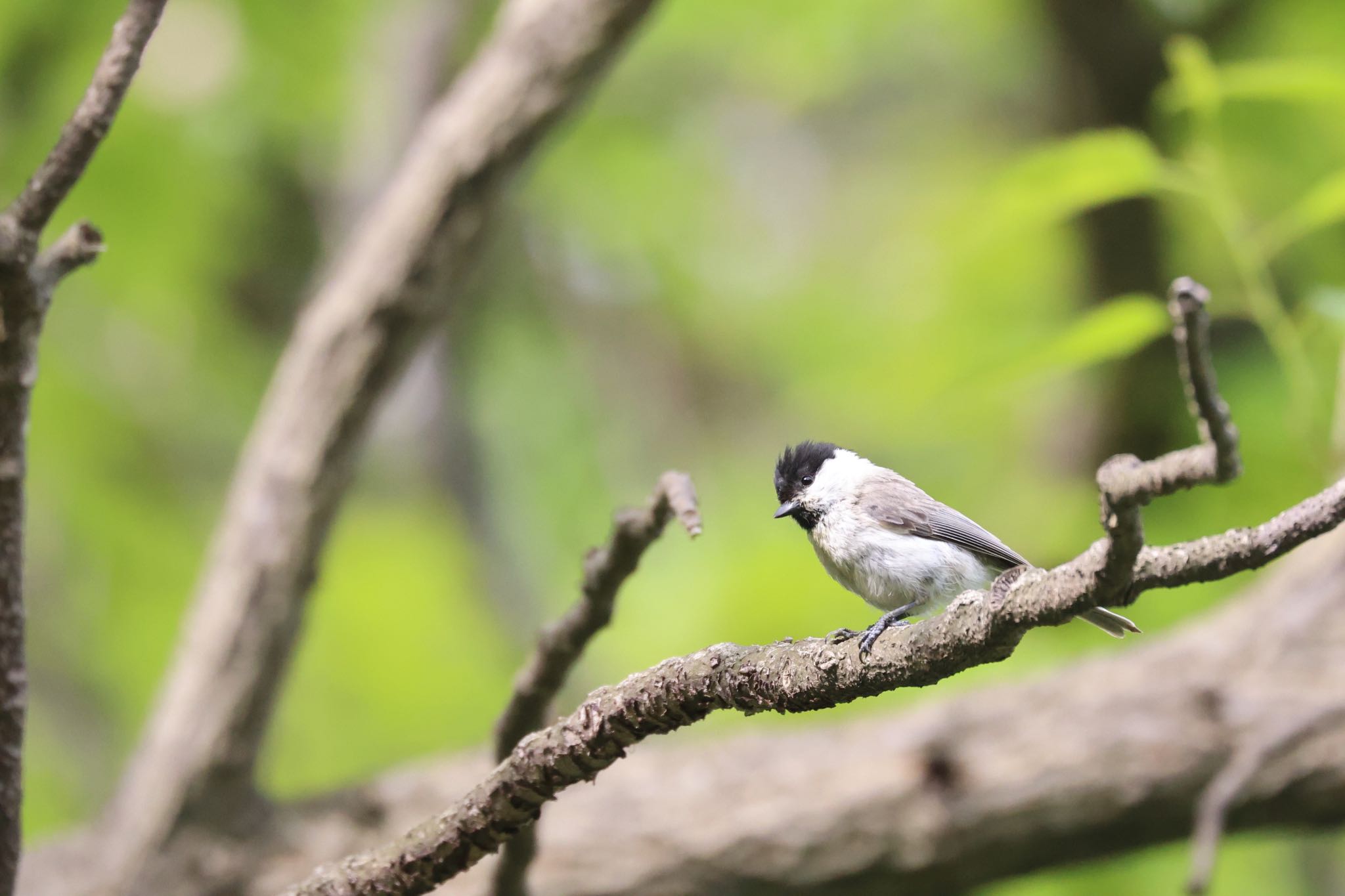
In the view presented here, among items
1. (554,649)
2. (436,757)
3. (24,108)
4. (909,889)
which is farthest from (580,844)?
(24,108)

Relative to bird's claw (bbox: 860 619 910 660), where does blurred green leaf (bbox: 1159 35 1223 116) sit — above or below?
above

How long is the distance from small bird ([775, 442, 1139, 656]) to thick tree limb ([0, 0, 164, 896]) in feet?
4.75

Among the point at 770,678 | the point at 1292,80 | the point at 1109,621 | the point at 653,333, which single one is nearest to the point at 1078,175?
the point at 1292,80

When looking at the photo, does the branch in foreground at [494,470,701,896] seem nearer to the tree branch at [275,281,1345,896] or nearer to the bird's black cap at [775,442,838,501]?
the tree branch at [275,281,1345,896]

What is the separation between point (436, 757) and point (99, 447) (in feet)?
10.8

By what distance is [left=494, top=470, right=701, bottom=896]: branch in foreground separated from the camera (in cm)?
204

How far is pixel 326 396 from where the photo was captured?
11.4ft

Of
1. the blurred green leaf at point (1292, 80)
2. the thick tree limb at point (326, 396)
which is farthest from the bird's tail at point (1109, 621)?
the thick tree limb at point (326, 396)

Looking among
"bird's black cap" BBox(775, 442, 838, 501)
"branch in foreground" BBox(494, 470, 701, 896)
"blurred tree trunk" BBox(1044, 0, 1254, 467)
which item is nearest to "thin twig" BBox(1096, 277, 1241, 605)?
"branch in foreground" BBox(494, 470, 701, 896)

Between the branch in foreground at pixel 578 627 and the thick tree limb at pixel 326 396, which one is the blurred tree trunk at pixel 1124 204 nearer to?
the thick tree limb at pixel 326 396

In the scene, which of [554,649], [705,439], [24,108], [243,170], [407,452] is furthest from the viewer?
[705,439]

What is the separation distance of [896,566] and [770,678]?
2.61 ft

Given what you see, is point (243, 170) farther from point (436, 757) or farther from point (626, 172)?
point (436, 757)

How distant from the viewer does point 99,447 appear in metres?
6.32
